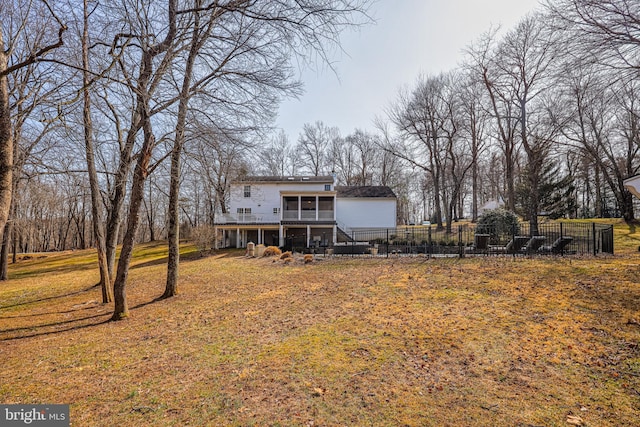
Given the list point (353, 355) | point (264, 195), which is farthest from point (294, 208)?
point (353, 355)

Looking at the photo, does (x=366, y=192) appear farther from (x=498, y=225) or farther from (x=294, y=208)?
(x=498, y=225)

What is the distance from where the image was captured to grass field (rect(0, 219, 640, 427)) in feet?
9.94

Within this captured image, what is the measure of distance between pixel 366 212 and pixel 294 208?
6.49 m

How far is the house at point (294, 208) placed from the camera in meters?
23.2

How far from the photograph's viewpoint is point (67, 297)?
30.7 ft

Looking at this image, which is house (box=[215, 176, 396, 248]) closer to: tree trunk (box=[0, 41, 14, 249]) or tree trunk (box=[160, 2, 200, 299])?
tree trunk (box=[160, 2, 200, 299])

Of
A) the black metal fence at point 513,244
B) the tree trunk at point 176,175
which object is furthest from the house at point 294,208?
the tree trunk at point 176,175

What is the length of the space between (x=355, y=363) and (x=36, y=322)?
777cm

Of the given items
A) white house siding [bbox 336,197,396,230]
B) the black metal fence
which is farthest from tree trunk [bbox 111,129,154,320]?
white house siding [bbox 336,197,396,230]

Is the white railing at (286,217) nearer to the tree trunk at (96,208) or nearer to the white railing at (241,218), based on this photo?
the white railing at (241,218)

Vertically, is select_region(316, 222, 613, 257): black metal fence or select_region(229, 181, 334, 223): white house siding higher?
select_region(229, 181, 334, 223): white house siding

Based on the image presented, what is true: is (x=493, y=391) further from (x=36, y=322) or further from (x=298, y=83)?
(x=36, y=322)

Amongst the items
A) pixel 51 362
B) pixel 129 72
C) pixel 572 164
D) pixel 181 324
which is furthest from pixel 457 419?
pixel 572 164

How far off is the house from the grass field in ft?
49.3
